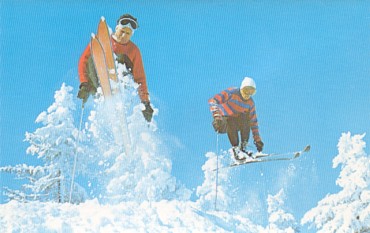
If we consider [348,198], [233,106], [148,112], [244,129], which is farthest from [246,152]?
[348,198]

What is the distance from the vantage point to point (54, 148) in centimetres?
1452

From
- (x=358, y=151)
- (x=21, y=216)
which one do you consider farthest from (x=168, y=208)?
(x=358, y=151)

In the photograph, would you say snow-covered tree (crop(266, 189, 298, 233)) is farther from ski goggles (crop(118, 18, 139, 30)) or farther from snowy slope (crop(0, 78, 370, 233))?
ski goggles (crop(118, 18, 139, 30))

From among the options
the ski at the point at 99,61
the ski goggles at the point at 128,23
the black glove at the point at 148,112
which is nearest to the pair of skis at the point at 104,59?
the ski at the point at 99,61

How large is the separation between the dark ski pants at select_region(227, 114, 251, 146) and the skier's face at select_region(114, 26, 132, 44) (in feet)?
7.55

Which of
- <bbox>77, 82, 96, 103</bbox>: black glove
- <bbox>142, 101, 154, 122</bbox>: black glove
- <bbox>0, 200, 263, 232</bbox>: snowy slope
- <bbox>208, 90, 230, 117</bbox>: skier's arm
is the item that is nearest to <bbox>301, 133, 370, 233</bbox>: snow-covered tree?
<bbox>208, 90, 230, 117</bbox>: skier's arm

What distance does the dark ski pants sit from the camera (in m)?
9.52

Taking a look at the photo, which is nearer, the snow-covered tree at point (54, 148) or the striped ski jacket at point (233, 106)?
the striped ski jacket at point (233, 106)

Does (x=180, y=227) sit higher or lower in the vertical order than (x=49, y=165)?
lower

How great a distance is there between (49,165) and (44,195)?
82 centimetres

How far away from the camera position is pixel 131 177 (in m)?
14.6

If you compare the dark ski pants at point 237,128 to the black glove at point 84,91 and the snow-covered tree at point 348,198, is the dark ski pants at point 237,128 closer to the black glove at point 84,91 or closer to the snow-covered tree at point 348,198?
the black glove at point 84,91

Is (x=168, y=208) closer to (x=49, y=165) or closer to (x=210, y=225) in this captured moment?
(x=210, y=225)

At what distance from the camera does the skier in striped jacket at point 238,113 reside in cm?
931
